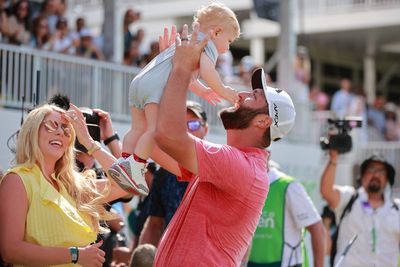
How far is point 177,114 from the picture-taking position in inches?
197

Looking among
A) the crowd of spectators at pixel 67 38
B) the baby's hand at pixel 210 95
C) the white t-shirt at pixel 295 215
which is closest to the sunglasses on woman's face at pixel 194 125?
the white t-shirt at pixel 295 215

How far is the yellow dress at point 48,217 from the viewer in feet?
19.3

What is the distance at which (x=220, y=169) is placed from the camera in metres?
5.28

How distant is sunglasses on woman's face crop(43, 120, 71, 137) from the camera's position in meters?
6.15

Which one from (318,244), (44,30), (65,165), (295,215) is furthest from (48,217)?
(44,30)

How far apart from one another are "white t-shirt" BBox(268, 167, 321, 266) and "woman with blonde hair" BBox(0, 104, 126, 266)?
2.50 metres

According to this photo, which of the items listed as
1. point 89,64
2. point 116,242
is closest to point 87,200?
point 116,242

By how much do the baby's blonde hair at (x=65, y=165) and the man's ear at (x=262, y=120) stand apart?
1.26 m

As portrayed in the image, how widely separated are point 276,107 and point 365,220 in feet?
13.7

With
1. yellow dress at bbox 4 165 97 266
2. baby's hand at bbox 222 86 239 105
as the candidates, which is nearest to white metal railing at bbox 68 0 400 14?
yellow dress at bbox 4 165 97 266

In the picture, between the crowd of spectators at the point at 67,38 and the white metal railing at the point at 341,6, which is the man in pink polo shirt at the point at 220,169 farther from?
the white metal railing at the point at 341,6

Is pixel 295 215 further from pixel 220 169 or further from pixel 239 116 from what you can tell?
pixel 220 169

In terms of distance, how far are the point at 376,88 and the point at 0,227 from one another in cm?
2454

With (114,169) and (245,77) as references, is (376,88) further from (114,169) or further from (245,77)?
(114,169)
